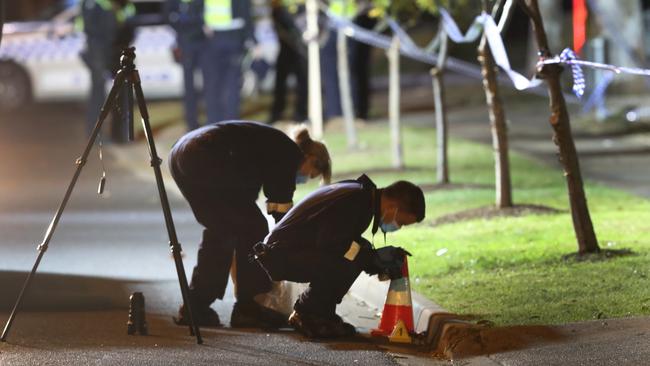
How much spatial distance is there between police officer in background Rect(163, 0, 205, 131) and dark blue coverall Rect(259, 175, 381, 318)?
9435 mm

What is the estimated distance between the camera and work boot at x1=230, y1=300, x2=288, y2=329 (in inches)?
337

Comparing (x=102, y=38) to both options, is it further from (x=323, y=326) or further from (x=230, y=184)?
(x=323, y=326)

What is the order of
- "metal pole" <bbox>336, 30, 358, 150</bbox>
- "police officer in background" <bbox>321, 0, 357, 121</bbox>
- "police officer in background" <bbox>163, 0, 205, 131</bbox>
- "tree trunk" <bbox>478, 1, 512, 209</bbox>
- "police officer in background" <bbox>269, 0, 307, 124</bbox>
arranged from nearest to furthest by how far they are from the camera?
"tree trunk" <bbox>478, 1, 512, 209</bbox> → "metal pole" <bbox>336, 30, 358, 150</bbox> → "police officer in background" <bbox>163, 0, 205, 131</bbox> → "police officer in background" <bbox>269, 0, 307, 124</bbox> → "police officer in background" <bbox>321, 0, 357, 121</bbox>

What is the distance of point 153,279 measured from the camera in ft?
33.8

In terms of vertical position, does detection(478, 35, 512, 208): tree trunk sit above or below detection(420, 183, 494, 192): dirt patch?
above

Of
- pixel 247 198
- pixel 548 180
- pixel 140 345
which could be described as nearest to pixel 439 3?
pixel 548 180

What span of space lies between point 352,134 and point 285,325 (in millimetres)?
8460

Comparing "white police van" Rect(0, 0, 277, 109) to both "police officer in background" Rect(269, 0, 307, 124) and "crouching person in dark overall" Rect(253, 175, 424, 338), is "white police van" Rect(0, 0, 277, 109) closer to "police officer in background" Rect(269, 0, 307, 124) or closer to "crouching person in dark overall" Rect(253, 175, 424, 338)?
"police officer in background" Rect(269, 0, 307, 124)

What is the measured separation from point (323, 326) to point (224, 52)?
984 centimetres

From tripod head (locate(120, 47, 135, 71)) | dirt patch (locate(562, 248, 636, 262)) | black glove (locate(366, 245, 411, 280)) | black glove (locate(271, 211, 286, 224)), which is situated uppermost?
tripod head (locate(120, 47, 135, 71))

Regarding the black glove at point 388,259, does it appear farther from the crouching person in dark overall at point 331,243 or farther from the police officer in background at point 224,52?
the police officer in background at point 224,52

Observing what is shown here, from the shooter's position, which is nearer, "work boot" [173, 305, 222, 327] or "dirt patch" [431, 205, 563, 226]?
"work boot" [173, 305, 222, 327]

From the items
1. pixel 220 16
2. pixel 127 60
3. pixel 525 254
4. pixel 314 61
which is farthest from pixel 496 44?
pixel 220 16

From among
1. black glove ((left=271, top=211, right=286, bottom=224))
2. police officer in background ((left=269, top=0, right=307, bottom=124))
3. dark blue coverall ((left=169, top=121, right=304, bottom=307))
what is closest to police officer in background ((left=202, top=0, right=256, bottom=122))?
police officer in background ((left=269, top=0, right=307, bottom=124))
